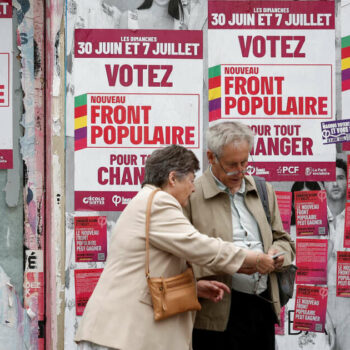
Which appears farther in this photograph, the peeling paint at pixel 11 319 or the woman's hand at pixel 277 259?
the peeling paint at pixel 11 319

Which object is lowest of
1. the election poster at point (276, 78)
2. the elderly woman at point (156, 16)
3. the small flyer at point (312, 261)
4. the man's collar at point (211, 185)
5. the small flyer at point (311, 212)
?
the small flyer at point (312, 261)

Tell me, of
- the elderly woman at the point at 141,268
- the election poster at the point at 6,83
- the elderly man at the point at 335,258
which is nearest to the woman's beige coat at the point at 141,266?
the elderly woman at the point at 141,268

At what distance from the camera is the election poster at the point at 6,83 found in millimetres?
4316

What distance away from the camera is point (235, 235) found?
3.03 meters

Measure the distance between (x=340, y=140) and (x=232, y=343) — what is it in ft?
6.15

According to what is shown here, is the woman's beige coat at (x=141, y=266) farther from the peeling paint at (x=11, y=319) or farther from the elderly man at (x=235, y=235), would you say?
the peeling paint at (x=11, y=319)

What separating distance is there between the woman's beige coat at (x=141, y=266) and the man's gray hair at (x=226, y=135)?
41 centimetres

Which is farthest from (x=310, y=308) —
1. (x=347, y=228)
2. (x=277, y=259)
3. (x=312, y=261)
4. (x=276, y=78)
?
(x=276, y=78)

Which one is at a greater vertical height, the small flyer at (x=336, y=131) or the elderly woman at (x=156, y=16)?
the elderly woman at (x=156, y=16)

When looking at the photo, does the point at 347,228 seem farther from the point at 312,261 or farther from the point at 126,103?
the point at 126,103

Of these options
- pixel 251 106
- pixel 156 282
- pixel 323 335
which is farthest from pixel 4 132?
pixel 323 335

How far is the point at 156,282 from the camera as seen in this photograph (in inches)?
106

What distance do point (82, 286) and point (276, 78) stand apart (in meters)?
2.02

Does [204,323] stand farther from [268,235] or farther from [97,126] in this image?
[97,126]
